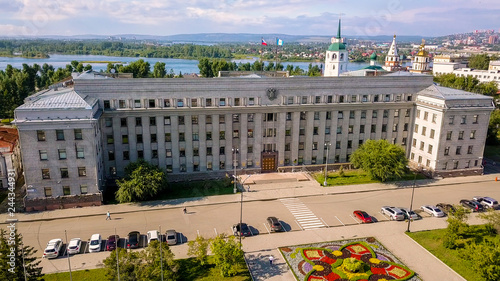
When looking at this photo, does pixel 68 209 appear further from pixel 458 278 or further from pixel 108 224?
pixel 458 278

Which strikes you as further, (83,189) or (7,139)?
(7,139)

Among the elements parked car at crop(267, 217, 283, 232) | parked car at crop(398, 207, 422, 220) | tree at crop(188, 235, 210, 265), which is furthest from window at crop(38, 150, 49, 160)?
parked car at crop(398, 207, 422, 220)

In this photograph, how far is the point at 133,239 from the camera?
132 ft

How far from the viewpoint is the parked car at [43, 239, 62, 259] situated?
1459 inches

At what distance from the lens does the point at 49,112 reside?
153 feet

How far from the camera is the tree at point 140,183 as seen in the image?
49.0 metres

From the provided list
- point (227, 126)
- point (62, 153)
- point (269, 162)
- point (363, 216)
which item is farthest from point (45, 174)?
point (363, 216)

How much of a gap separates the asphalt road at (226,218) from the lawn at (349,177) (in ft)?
12.0

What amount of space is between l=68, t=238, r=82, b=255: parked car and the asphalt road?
66 cm

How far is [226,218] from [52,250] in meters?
19.7

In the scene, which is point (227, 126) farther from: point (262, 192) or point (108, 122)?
point (108, 122)

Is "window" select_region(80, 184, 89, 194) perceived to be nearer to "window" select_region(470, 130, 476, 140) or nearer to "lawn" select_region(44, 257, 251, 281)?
"lawn" select_region(44, 257, 251, 281)

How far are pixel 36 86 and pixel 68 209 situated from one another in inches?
3820

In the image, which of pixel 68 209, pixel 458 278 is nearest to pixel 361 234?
pixel 458 278
